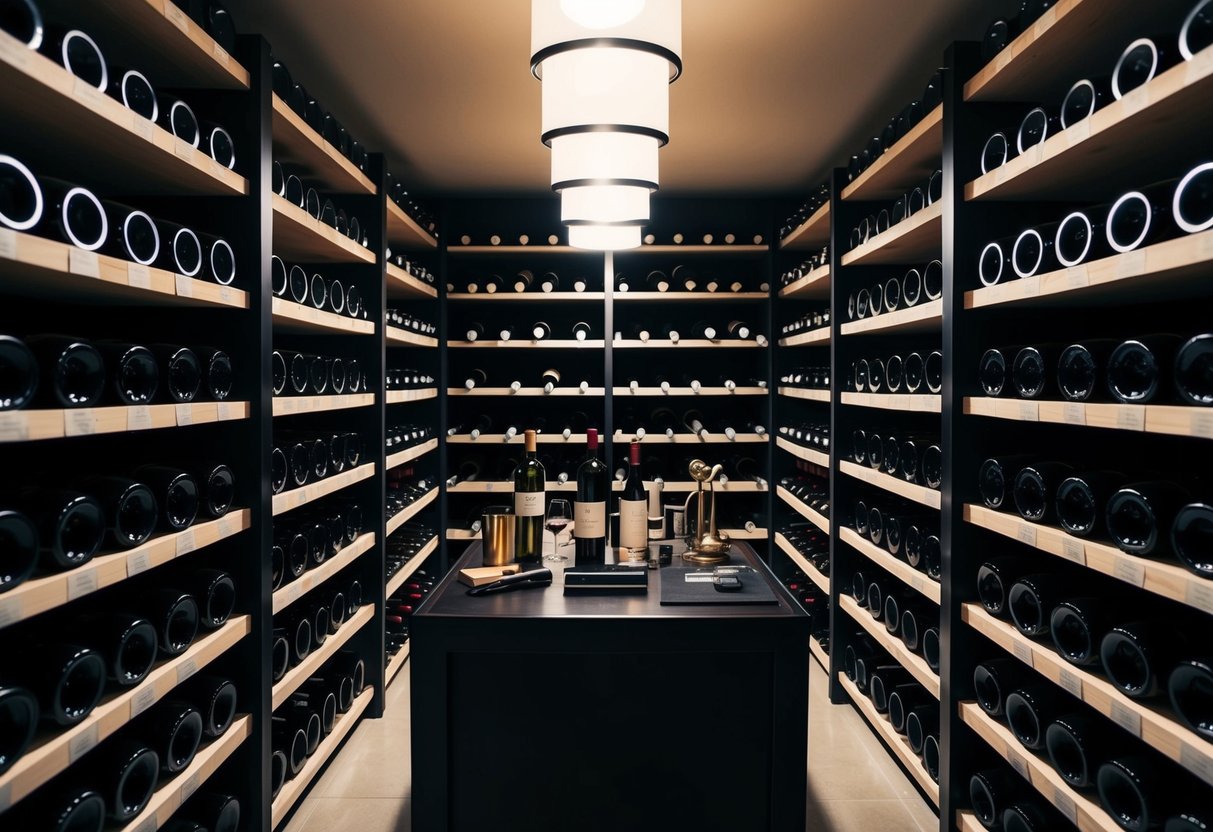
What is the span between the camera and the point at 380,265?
398cm

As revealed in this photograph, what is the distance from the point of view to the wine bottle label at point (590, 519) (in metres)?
2.71

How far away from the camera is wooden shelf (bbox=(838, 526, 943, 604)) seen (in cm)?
291

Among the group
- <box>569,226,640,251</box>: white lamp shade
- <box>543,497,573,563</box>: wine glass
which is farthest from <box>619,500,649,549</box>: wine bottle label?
<box>569,226,640,251</box>: white lamp shade

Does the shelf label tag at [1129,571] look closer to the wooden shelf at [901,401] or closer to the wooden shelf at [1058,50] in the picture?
the wooden shelf at [901,401]

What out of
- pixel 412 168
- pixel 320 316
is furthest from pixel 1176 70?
pixel 412 168

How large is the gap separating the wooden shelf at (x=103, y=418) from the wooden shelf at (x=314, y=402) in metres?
0.36

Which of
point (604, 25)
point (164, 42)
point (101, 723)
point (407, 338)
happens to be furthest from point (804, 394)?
point (101, 723)

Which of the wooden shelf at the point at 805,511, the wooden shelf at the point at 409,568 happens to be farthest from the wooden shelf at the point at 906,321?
the wooden shelf at the point at 409,568

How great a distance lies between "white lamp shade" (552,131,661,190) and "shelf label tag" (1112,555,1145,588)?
1.59 m

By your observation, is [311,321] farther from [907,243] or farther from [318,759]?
[907,243]

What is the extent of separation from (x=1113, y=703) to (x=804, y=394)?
10.1 feet

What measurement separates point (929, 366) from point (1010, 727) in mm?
1301

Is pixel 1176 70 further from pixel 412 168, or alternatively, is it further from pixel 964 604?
pixel 412 168

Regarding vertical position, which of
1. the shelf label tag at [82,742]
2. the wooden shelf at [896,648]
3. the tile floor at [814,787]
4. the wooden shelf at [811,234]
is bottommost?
the tile floor at [814,787]
